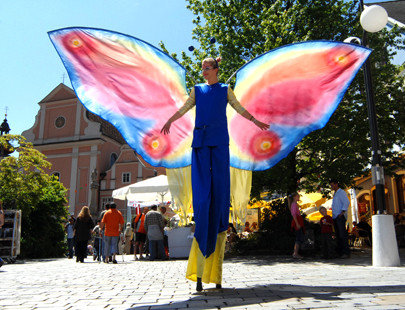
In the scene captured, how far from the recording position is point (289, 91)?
487cm

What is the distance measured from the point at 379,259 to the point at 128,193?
10095 millimetres

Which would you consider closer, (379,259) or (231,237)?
(379,259)

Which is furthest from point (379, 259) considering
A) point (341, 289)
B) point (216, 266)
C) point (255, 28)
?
point (255, 28)

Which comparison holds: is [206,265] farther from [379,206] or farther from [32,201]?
[32,201]

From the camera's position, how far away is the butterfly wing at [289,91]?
15.4 feet

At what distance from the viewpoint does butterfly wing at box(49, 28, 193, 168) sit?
446cm

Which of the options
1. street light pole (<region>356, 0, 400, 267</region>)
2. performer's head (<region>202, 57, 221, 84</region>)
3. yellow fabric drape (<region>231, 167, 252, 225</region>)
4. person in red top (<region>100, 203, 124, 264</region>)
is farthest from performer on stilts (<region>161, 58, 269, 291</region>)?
person in red top (<region>100, 203, 124, 264</region>)

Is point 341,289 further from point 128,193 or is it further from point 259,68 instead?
point 128,193

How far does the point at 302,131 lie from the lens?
491cm

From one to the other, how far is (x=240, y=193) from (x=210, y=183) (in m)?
0.83

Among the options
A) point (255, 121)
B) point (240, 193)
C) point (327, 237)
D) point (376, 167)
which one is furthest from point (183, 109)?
point (327, 237)

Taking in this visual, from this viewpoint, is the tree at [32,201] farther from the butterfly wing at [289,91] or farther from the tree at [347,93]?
the butterfly wing at [289,91]

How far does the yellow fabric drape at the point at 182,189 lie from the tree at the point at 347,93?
7.13m

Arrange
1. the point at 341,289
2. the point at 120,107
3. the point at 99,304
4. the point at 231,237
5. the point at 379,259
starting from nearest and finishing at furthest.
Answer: the point at 99,304, the point at 341,289, the point at 120,107, the point at 379,259, the point at 231,237
